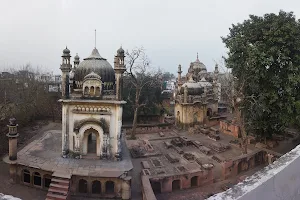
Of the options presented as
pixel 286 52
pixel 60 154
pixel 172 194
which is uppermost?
pixel 286 52

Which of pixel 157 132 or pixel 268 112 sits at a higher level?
pixel 268 112

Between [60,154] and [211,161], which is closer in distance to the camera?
[60,154]

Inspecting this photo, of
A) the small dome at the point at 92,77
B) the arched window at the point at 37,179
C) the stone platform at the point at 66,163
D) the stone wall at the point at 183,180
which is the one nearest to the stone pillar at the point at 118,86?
the small dome at the point at 92,77

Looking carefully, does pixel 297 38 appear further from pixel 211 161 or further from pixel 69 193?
pixel 69 193

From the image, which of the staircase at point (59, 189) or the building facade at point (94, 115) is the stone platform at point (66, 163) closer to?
the staircase at point (59, 189)

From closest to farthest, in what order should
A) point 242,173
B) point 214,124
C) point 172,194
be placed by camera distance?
1. point 172,194
2. point 242,173
3. point 214,124

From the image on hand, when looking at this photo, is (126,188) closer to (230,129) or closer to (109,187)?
(109,187)

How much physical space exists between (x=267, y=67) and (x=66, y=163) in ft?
48.3

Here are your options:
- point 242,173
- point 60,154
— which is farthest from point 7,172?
point 242,173

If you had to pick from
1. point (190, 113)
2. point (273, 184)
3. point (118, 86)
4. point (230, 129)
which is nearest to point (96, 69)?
point (118, 86)

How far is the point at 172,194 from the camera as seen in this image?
13625mm

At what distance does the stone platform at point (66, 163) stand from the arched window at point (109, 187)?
2.87 feet

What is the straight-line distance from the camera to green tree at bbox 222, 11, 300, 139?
1700 centimetres

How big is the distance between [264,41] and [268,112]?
203 inches
